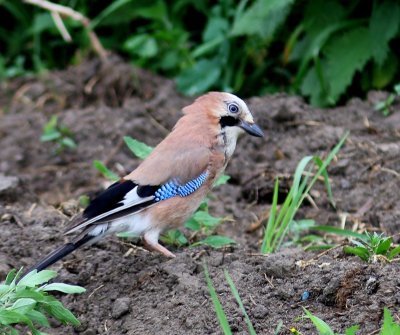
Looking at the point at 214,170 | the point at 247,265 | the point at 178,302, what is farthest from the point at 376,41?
the point at 178,302

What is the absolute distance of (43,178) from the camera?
25.2 feet

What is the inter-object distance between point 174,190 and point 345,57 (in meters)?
3.10

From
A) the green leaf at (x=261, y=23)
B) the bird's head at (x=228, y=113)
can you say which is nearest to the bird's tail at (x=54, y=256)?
the bird's head at (x=228, y=113)

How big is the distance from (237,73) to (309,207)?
2.82 m

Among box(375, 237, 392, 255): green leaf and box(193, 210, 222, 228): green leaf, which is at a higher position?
box(375, 237, 392, 255): green leaf

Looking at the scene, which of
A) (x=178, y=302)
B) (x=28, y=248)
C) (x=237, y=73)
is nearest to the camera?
(x=178, y=302)

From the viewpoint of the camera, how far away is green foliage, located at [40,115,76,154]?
795cm

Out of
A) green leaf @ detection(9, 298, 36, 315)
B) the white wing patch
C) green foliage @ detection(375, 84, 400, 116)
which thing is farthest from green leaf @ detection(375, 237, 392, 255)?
green foliage @ detection(375, 84, 400, 116)

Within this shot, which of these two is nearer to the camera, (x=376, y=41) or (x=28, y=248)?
(x=28, y=248)

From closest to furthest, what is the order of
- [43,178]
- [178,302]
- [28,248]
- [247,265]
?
[178,302] → [247,265] → [28,248] → [43,178]

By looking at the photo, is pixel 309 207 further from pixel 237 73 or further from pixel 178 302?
pixel 237 73

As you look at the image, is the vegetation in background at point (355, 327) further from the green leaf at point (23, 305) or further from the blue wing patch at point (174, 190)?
the blue wing patch at point (174, 190)

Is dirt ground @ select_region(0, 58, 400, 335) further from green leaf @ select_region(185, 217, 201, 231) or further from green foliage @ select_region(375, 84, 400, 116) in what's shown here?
green leaf @ select_region(185, 217, 201, 231)

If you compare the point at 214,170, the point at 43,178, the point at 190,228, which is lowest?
the point at 43,178
